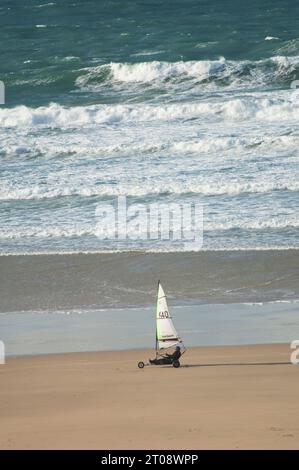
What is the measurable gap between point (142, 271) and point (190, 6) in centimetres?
2760

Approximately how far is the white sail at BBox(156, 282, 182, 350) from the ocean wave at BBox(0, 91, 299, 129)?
16.2 m

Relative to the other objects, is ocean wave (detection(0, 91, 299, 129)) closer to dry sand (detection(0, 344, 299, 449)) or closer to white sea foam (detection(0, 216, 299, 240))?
white sea foam (detection(0, 216, 299, 240))

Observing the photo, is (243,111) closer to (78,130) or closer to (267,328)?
(78,130)

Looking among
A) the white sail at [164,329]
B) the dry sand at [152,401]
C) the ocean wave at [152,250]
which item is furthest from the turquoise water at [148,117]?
the dry sand at [152,401]

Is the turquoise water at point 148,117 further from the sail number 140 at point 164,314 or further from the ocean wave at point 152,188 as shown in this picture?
the sail number 140 at point 164,314

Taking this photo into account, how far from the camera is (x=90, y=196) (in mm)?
22969

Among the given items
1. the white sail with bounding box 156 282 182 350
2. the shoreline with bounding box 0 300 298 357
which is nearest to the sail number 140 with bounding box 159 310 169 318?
the white sail with bounding box 156 282 182 350

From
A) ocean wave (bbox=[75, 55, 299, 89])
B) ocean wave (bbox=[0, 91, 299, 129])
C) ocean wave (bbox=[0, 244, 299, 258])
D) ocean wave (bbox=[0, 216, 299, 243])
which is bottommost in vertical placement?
ocean wave (bbox=[0, 244, 299, 258])

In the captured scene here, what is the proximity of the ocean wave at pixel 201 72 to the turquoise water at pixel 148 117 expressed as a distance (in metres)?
0.05

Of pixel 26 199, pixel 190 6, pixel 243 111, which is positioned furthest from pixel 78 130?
pixel 190 6

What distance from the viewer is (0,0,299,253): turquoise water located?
2108 cm

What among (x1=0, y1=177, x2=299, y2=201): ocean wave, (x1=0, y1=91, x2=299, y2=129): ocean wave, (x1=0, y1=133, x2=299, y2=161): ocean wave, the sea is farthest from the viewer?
(x1=0, y1=91, x2=299, y2=129): ocean wave

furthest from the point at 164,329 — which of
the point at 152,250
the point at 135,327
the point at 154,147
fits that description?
the point at 154,147

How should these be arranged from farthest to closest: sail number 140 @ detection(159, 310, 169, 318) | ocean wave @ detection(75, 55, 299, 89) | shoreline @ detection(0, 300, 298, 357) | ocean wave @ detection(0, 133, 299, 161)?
ocean wave @ detection(75, 55, 299, 89) < ocean wave @ detection(0, 133, 299, 161) < shoreline @ detection(0, 300, 298, 357) < sail number 140 @ detection(159, 310, 169, 318)
